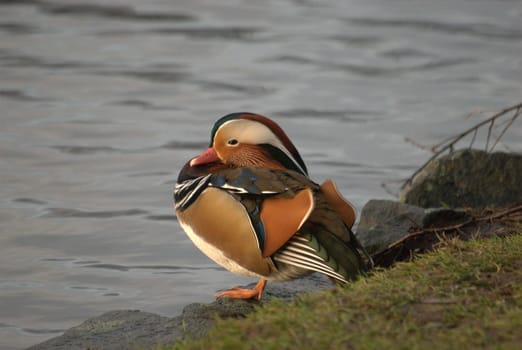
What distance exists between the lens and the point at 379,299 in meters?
4.18

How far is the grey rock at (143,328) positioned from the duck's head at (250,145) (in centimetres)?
68

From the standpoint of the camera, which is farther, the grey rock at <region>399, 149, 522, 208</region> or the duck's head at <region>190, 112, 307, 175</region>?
the grey rock at <region>399, 149, 522, 208</region>

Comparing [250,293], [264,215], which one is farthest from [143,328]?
[264,215]

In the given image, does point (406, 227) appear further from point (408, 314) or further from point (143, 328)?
point (408, 314)

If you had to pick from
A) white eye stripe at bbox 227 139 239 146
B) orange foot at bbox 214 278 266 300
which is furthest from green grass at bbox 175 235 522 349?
white eye stripe at bbox 227 139 239 146

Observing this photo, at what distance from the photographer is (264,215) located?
477 centimetres

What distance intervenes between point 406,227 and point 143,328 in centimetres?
190

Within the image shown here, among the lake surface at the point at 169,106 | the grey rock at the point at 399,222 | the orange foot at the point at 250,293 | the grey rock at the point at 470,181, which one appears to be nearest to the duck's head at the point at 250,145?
the orange foot at the point at 250,293

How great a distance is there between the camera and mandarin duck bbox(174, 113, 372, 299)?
4680 mm

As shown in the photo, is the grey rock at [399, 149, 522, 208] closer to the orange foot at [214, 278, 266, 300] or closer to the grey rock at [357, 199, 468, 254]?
the grey rock at [357, 199, 468, 254]

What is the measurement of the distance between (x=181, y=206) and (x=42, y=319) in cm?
169

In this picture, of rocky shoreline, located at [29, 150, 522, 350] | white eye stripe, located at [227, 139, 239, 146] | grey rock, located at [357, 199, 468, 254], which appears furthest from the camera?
grey rock, located at [357, 199, 468, 254]

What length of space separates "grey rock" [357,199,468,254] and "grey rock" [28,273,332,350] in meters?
0.93

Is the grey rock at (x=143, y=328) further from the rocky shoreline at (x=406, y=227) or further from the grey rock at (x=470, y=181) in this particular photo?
the grey rock at (x=470, y=181)
